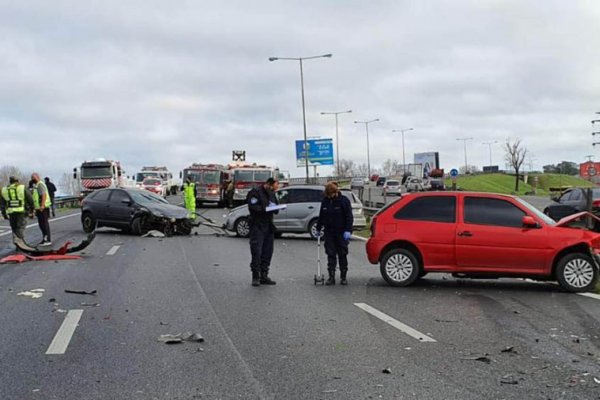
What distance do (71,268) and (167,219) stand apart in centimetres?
793

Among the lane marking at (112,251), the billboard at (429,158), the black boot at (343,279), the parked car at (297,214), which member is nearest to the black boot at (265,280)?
the black boot at (343,279)

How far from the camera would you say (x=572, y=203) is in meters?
22.1

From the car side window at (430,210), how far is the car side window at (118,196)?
12.6 metres

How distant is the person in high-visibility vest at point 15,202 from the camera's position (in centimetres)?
1523

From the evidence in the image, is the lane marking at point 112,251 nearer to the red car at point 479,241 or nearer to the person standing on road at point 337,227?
the person standing on road at point 337,227

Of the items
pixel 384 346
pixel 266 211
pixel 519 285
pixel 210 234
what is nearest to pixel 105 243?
pixel 210 234

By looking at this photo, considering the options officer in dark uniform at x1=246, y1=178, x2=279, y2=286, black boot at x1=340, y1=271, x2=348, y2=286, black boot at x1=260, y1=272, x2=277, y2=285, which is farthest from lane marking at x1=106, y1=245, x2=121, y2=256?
black boot at x1=340, y1=271, x2=348, y2=286

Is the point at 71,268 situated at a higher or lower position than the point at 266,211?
lower

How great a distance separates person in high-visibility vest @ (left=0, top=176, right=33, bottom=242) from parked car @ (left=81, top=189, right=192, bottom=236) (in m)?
5.33

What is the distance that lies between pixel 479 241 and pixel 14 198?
10.9 metres

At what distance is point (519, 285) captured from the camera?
10984 mm

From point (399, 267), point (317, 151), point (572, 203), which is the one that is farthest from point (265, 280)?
point (317, 151)

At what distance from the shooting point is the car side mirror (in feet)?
32.6

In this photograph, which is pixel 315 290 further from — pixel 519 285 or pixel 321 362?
pixel 321 362
